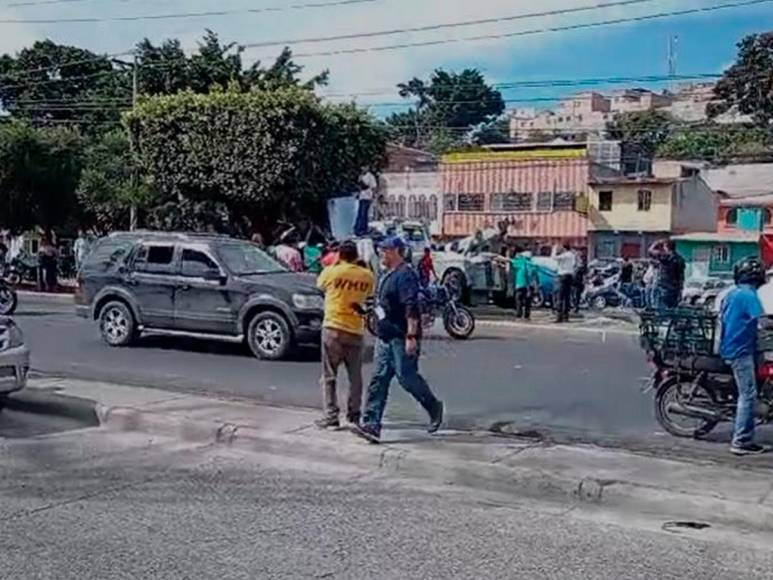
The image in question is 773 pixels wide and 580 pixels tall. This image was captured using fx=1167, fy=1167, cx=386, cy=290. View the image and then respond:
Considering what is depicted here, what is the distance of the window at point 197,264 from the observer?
16734 millimetres

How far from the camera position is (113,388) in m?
12.4

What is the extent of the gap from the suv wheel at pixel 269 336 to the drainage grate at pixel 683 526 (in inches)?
357

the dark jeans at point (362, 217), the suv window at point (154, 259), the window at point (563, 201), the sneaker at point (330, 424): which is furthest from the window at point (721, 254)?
the sneaker at point (330, 424)

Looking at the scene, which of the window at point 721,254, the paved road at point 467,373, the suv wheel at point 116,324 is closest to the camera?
the paved road at point 467,373

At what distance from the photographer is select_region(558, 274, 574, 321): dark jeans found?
936 inches

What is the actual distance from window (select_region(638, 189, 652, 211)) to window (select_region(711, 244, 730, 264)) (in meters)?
8.36

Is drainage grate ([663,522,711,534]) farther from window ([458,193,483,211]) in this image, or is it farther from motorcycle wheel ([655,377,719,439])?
window ([458,193,483,211])

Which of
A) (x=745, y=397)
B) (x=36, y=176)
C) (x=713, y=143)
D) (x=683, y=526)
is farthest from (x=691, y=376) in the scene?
(x=713, y=143)

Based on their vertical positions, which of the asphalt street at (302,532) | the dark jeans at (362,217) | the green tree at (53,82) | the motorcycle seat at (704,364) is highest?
Result: the green tree at (53,82)

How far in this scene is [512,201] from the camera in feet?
194

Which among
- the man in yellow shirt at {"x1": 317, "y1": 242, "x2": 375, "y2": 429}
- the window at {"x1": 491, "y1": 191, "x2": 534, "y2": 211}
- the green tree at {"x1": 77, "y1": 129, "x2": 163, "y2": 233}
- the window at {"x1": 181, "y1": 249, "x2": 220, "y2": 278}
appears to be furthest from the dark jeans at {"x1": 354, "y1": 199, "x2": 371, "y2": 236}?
the window at {"x1": 491, "y1": 191, "x2": 534, "y2": 211}

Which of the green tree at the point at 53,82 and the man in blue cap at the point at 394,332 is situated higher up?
the green tree at the point at 53,82

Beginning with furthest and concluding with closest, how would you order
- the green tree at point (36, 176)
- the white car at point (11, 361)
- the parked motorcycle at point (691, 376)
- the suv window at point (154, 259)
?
the green tree at point (36, 176) → the suv window at point (154, 259) → the white car at point (11, 361) → the parked motorcycle at point (691, 376)

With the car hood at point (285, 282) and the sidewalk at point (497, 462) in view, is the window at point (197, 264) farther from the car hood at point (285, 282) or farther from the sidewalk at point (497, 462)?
the sidewalk at point (497, 462)
